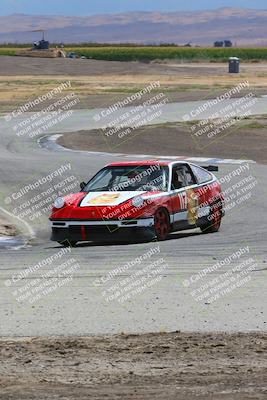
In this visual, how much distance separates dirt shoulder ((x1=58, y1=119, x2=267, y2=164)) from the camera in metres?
30.5

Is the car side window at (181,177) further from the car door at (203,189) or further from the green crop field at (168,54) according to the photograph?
the green crop field at (168,54)

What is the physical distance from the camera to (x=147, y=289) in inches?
424

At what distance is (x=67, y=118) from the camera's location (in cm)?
4425

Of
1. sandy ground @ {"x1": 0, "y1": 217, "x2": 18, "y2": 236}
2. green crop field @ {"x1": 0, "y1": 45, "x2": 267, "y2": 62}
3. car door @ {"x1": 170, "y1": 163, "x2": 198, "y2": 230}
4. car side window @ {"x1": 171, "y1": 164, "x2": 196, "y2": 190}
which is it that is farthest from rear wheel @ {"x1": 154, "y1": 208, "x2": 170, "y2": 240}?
green crop field @ {"x1": 0, "y1": 45, "x2": 267, "y2": 62}

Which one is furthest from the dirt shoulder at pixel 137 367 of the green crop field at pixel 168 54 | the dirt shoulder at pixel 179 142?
the green crop field at pixel 168 54

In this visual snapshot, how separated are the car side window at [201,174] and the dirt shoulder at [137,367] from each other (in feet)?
27.8

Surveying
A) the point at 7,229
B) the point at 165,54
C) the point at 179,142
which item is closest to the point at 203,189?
the point at 7,229

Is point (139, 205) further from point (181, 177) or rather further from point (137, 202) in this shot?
point (181, 177)

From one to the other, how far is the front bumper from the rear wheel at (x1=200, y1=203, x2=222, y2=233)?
1837mm

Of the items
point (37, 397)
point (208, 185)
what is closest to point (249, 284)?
point (37, 397)

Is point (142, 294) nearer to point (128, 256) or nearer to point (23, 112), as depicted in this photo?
point (128, 256)

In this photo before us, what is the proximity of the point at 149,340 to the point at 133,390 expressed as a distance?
159cm

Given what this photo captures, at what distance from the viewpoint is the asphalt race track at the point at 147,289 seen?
9.08m

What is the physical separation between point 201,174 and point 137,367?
9.87 meters
